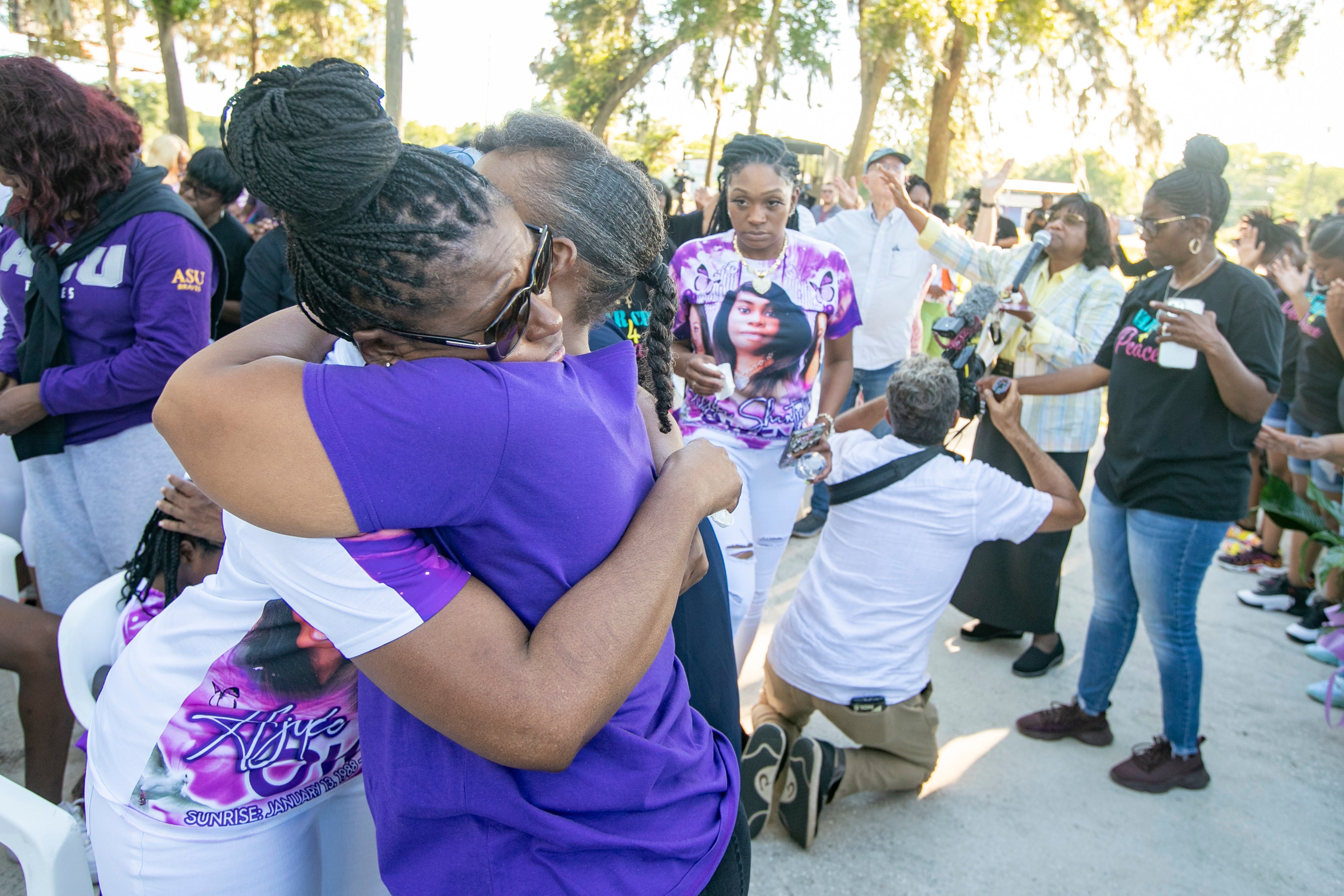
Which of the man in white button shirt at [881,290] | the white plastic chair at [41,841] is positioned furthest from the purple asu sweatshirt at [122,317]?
the man in white button shirt at [881,290]

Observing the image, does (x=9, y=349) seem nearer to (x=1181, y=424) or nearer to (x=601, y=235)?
(x=601, y=235)

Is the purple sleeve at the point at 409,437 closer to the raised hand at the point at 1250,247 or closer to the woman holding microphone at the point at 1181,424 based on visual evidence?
the woman holding microphone at the point at 1181,424

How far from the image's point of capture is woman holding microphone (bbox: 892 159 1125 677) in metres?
3.89

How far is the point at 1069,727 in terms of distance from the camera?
346 centimetres

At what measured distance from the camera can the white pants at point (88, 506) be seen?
102 inches

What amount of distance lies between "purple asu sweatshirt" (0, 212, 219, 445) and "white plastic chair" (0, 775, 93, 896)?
1188 mm

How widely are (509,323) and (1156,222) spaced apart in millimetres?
2841

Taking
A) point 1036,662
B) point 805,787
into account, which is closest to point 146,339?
point 805,787

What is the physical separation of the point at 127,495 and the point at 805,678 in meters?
2.13

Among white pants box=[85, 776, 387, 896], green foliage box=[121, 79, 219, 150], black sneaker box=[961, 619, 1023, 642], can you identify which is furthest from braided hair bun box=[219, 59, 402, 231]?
green foliage box=[121, 79, 219, 150]

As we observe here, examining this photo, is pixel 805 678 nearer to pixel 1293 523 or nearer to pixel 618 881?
pixel 618 881

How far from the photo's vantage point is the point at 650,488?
45.0 inches

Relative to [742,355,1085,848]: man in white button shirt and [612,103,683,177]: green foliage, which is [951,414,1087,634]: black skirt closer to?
[742,355,1085,848]: man in white button shirt

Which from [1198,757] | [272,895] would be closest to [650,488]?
[272,895]
